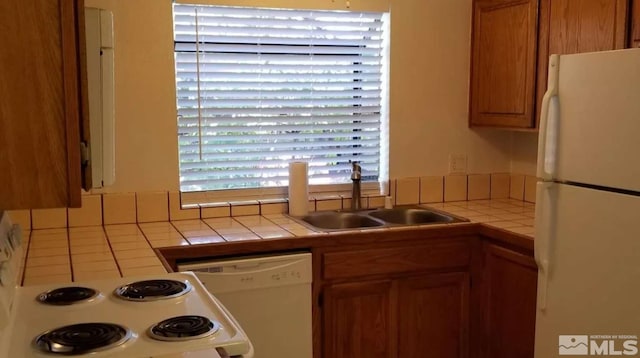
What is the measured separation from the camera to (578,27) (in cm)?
264

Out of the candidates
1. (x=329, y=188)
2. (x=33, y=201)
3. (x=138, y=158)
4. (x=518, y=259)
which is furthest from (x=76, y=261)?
(x=518, y=259)

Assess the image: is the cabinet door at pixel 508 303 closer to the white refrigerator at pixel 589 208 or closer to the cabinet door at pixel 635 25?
the white refrigerator at pixel 589 208

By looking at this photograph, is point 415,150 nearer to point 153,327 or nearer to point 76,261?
point 76,261

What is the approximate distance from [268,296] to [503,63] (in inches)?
65.7

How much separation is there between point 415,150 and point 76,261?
1.87 metres

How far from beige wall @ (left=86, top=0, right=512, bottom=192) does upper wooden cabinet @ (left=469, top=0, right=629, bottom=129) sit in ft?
0.39

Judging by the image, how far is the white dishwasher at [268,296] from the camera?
2.46 metres

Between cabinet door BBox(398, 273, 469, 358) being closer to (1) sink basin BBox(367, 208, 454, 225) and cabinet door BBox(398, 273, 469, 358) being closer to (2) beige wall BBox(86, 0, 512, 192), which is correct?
(1) sink basin BBox(367, 208, 454, 225)

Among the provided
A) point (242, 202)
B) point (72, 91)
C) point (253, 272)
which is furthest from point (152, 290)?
point (242, 202)

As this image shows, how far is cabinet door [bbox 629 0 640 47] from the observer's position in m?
2.35

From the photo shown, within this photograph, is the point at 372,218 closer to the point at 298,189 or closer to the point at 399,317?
the point at 298,189

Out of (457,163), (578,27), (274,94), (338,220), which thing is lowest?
(338,220)

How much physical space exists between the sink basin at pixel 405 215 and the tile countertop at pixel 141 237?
10cm

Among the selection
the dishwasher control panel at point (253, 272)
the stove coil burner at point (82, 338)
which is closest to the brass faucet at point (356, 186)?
the dishwasher control panel at point (253, 272)
